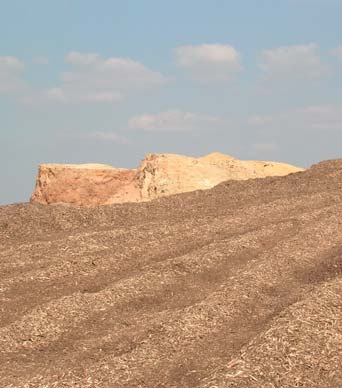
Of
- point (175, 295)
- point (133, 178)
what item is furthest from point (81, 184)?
point (175, 295)

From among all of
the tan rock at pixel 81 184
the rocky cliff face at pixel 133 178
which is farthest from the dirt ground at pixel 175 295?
the tan rock at pixel 81 184

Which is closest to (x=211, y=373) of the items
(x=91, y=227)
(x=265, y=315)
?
(x=265, y=315)

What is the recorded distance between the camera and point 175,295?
12.9m

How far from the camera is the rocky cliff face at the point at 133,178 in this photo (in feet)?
88.3

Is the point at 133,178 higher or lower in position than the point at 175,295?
higher

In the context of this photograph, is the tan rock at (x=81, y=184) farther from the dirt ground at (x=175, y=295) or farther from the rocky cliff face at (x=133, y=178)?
the dirt ground at (x=175, y=295)

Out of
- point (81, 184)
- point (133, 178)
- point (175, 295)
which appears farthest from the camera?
point (133, 178)

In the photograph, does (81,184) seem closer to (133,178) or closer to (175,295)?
(133,178)

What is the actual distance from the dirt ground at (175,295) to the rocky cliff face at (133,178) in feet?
18.9

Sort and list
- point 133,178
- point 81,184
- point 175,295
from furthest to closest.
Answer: point 133,178, point 81,184, point 175,295

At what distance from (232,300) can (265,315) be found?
2.46ft

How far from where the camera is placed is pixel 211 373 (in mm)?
9117

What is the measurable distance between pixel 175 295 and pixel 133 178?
16276 mm

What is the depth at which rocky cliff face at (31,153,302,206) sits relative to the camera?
26.9 m
